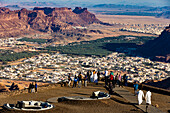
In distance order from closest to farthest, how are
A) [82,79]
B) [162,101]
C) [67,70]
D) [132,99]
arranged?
1. [132,99]
2. [162,101]
3. [82,79]
4. [67,70]

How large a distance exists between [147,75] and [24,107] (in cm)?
13601

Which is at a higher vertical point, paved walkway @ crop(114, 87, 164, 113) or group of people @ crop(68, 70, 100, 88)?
group of people @ crop(68, 70, 100, 88)

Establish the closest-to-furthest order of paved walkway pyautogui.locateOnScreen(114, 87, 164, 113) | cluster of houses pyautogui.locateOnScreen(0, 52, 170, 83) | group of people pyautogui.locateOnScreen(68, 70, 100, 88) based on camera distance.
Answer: paved walkway pyautogui.locateOnScreen(114, 87, 164, 113) < group of people pyautogui.locateOnScreen(68, 70, 100, 88) < cluster of houses pyautogui.locateOnScreen(0, 52, 170, 83)

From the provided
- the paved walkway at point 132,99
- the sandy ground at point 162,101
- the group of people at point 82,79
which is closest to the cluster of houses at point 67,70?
the group of people at point 82,79

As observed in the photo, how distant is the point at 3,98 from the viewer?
42.7 m

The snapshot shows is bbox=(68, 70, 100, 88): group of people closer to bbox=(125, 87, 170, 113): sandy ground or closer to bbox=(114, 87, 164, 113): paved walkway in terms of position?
bbox=(114, 87, 164, 113): paved walkway

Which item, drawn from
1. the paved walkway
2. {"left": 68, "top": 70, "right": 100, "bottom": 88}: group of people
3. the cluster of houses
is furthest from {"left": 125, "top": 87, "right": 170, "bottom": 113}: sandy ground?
the cluster of houses

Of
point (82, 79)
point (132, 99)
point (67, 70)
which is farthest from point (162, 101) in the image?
point (67, 70)

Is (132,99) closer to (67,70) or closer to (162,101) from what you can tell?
(162,101)

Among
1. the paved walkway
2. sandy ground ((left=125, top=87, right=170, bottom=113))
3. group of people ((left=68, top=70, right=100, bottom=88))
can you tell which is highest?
group of people ((left=68, top=70, right=100, bottom=88))

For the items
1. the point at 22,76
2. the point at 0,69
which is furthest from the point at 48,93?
the point at 0,69

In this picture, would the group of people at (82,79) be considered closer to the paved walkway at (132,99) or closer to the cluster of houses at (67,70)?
the paved walkway at (132,99)

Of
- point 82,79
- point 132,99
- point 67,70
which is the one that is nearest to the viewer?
point 132,99

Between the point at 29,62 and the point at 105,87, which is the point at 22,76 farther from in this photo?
the point at 105,87
